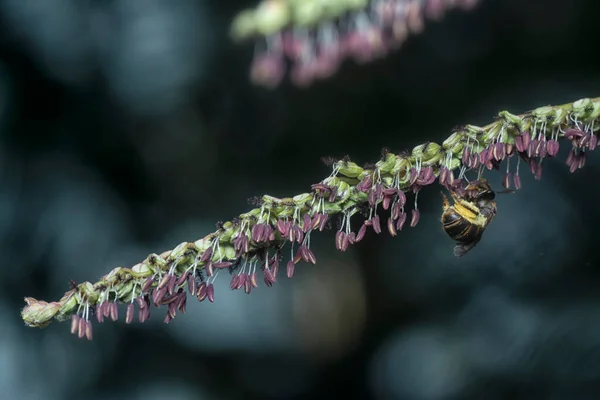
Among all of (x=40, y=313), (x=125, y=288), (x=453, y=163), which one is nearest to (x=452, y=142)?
(x=453, y=163)

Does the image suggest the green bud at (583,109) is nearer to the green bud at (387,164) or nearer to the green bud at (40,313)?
the green bud at (387,164)

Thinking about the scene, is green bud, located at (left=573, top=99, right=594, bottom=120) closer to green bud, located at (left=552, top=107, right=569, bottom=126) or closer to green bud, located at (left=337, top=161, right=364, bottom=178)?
green bud, located at (left=552, top=107, right=569, bottom=126)

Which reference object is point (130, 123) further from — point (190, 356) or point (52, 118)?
point (190, 356)

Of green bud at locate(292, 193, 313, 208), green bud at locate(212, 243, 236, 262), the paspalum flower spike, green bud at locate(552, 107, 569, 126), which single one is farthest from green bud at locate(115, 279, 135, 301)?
green bud at locate(552, 107, 569, 126)

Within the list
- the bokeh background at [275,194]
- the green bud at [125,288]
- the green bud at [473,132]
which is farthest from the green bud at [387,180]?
the bokeh background at [275,194]

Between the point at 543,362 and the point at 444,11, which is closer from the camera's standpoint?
the point at 444,11

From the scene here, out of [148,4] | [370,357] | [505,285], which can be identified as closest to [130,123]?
[148,4]
